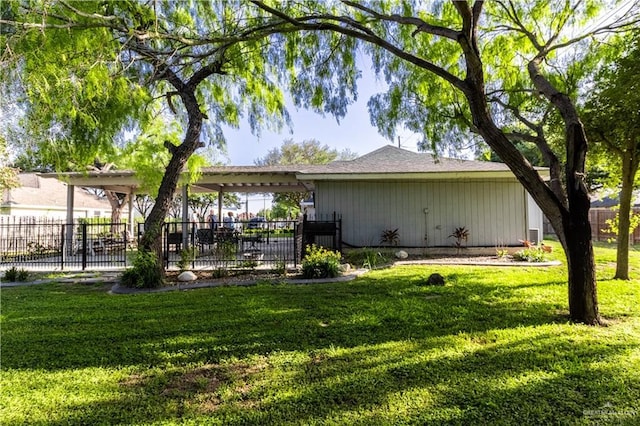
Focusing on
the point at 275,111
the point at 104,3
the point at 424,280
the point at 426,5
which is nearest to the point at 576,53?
the point at 426,5

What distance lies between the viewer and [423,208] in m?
11.3

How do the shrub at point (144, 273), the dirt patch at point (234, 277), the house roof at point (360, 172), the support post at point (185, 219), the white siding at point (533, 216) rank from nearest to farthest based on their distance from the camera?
1. the shrub at point (144, 273)
2. the dirt patch at point (234, 277)
3. the house roof at point (360, 172)
4. the white siding at point (533, 216)
5. the support post at point (185, 219)

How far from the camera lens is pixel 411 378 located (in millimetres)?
3029

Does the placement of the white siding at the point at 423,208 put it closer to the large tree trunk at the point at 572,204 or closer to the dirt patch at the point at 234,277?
the dirt patch at the point at 234,277

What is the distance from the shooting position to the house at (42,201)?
18.9 meters

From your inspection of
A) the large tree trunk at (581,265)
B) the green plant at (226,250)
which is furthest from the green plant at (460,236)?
the green plant at (226,250)

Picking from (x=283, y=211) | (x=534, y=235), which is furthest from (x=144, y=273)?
(x=283, y=211)

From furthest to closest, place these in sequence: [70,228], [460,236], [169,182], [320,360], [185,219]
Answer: [185,219] → [70,228] → [460,236] → [169,182] → [320,360]

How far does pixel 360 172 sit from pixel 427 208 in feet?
8.59

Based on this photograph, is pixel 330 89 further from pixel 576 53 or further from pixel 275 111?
pixel 576 53

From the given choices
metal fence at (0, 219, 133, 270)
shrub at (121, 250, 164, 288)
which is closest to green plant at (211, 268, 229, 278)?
shrub at (121, 250, 164, 288)

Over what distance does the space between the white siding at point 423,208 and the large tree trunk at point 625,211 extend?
405cm

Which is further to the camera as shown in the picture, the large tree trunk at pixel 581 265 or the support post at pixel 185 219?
the support post at pixel 185 219

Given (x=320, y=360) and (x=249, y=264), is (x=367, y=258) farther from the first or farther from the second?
(x=320, y=360)
